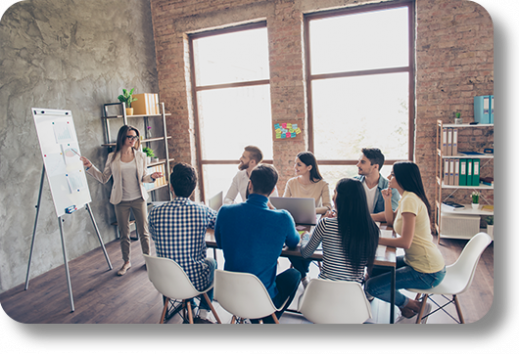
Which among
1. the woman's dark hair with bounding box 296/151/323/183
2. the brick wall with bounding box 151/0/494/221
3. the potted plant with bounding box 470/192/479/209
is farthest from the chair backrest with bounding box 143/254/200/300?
the potted plant with bounding box 470/192/479/209

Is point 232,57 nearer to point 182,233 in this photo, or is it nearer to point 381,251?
point 182,233

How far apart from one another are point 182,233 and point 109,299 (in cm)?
156

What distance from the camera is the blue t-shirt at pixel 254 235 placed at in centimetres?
218

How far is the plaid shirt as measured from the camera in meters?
2.43

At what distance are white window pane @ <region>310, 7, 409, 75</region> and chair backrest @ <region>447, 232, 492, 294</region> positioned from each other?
312 centimetres

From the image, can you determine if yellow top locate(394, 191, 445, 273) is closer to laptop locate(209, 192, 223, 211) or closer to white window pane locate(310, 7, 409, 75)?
laptop locate(209, 192, 223, 211)

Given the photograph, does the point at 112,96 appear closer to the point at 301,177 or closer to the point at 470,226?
the point at 301,177

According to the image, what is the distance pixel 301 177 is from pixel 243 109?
2480 millimetres

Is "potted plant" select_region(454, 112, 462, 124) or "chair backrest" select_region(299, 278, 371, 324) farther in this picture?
"potted plant" select_region(454, 112, 462, 124)

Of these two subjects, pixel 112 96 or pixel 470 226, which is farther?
pixel 112 96

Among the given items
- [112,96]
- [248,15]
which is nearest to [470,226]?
[248,15]

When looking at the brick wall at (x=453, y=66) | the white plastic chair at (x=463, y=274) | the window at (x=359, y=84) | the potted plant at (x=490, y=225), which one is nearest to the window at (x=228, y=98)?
the window at (x=359, y=84)

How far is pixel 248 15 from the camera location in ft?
17.2

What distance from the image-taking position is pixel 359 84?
16.5 ft
